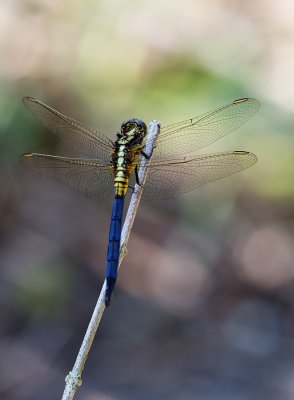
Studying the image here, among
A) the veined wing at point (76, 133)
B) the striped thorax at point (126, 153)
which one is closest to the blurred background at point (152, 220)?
the veined wing at point (76, 133)

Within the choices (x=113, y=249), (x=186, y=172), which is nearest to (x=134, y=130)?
(x=186, y=172)

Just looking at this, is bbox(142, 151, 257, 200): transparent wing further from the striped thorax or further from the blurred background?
the blurred background

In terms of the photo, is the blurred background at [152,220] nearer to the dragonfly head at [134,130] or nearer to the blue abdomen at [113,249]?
the dragonfly head at [134,130]

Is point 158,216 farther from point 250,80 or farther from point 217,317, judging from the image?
point 250,80

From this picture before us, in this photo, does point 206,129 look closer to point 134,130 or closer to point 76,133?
point 134,130

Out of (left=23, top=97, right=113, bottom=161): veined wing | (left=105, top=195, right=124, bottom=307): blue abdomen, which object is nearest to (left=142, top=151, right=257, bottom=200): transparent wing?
(left=105, top=195, right=124, bottom=307): blue abdomen

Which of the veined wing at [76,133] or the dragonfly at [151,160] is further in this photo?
the veined wing at [76,133]

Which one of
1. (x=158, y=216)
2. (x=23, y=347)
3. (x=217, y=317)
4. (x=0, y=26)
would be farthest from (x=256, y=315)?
(x=0, y=26)
